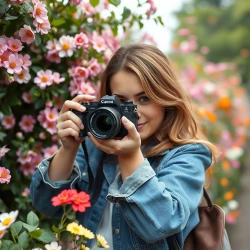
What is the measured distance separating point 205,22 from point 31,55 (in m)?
16.0

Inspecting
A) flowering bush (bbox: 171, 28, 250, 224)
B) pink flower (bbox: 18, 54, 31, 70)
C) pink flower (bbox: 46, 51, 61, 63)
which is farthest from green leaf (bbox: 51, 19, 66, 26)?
flowering bush (bbox: 171, 28, 250, 224)

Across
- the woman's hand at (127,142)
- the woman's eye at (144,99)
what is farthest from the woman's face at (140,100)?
the woman's hand at (127,142)

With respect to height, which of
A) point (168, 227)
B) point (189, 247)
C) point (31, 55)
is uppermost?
point (31, 55)

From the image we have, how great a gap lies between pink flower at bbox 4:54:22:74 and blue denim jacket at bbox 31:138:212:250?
33 centimetres

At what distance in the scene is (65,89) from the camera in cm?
208

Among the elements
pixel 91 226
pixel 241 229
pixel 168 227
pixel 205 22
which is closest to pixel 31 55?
pixel 91 226

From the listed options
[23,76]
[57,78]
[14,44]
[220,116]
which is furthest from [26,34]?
[220,116]

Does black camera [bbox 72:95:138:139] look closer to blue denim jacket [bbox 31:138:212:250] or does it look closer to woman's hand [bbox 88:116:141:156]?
woman's hand [bbox 88:116:141:156]

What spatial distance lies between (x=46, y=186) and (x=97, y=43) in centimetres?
66

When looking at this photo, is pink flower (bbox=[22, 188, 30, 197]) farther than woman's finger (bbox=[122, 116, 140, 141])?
Yes

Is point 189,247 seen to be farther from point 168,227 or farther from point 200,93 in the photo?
point 200,93

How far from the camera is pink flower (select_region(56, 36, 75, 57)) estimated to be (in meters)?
2.00

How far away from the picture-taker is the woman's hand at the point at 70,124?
1.64 metres

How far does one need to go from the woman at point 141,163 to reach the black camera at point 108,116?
25mm
